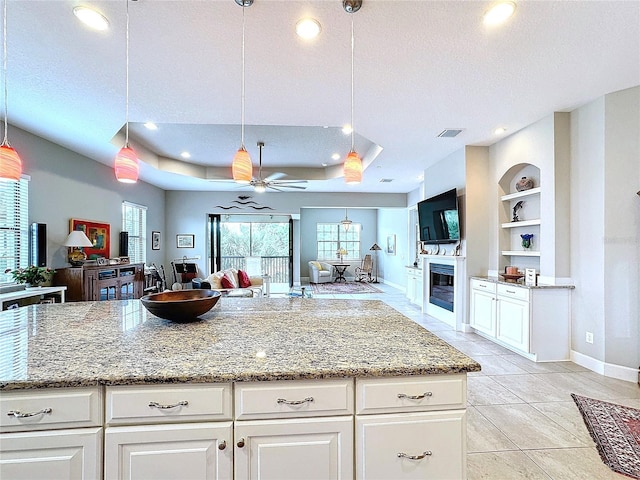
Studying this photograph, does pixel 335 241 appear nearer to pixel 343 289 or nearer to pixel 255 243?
pixel 343 289

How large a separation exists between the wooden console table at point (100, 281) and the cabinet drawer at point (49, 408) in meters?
4.25

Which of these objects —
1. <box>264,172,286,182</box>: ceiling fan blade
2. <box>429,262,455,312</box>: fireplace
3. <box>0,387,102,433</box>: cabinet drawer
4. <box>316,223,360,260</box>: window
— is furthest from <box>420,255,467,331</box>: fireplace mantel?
<box>316,223,360,260</box>: window

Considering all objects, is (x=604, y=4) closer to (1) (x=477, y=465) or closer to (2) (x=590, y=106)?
(2) (x=590, y=106)

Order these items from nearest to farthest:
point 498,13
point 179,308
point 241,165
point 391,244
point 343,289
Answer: point 179,308 → point 498,13 → point 241,165 → point 343,289 → point 391,244

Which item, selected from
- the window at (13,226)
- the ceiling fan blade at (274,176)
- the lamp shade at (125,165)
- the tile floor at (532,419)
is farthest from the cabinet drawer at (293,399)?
the ceiling fan blade at (274,176)

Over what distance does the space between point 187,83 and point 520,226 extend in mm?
4370

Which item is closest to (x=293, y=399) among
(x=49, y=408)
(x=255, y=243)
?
(x=49, y=408)

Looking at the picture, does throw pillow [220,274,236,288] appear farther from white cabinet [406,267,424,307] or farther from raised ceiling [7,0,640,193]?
white cabinet [406,267,424,307]

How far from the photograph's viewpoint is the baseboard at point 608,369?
3080 millimetres

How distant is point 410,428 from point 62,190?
5871mm

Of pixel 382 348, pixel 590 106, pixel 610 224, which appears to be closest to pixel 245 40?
pixel 382 348

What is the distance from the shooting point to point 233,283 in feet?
20.1

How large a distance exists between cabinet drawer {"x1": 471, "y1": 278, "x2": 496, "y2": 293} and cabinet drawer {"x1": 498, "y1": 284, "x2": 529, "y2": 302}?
13 cm

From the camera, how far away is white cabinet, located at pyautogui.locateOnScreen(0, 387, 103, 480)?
3.69 ft
